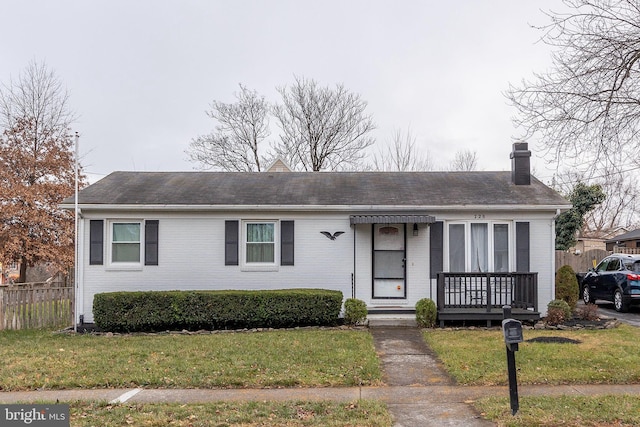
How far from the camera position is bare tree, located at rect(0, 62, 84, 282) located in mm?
17719

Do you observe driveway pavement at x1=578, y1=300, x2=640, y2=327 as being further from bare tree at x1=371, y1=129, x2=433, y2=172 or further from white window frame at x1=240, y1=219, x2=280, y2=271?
bare tree at x1=371, y1=129, x2=433, y2=172

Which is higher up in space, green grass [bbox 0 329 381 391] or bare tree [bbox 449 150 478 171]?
bare tree [bbox 449 150 478 171]

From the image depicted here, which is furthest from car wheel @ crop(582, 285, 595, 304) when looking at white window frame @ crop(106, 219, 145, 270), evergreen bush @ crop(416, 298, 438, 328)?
white window frame @ crop(106, 219, 145, 270)

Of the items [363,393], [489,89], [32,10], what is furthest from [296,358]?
[32,10]

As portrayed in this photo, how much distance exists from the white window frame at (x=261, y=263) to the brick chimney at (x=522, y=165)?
263 inches

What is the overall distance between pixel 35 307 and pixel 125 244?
2.70 metres

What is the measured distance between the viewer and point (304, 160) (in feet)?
103

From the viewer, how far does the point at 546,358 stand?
7.60m

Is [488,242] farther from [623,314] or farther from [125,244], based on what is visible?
[125,244]

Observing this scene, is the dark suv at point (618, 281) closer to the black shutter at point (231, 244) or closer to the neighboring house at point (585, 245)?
the neighboring house at point (585, 245)

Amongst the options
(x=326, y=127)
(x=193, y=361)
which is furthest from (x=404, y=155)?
(x=193, y=361)

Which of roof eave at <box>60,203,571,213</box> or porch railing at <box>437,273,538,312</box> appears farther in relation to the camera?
roof eave at <box>60,203,571,213</box>

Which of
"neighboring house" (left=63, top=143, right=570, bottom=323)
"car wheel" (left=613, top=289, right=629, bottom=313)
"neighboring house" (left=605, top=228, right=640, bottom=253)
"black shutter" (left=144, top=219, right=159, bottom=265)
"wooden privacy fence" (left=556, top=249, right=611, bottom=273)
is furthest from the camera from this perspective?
"neighboring house" (left=605, top=228, right=640, bottom=253)

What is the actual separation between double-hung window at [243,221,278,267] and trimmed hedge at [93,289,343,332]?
1294 mm
